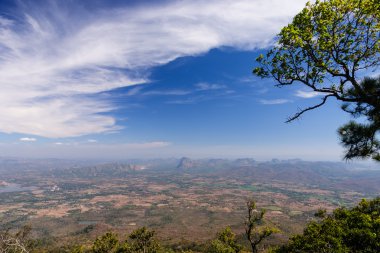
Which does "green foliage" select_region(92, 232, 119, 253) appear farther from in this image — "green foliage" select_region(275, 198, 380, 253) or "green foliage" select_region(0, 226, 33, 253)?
"green foliage" select_region(275, 198, 380, 253)

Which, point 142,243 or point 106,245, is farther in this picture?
point 142,243

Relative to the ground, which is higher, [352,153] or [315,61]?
[315,61]

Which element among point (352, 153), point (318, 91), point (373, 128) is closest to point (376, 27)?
point (318, 91)

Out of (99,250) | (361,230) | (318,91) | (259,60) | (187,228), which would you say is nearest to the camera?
(318,91)

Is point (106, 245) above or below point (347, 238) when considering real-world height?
below

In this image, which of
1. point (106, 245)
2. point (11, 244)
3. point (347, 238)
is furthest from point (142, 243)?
point (11, 244)

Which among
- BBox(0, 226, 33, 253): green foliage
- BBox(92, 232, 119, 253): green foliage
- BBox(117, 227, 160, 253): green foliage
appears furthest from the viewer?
BBox(117, 227, 160, 253): green foliage

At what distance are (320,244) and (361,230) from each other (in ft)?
9.35

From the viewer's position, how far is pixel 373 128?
1285cm

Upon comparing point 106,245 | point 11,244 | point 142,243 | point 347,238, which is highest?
point 11,244

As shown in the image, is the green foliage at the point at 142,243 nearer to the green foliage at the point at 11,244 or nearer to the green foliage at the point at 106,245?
the green foliage at the point at 106,245

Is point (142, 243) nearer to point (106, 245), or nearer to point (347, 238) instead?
point (106, 245)

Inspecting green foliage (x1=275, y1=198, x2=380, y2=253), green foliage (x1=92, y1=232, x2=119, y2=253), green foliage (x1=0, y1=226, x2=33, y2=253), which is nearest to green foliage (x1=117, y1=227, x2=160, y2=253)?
green foliage (x1=92, y1=232, x2=119, y2=253)

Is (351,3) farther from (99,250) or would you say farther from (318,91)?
(99,250)
